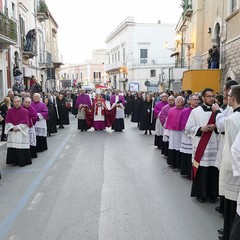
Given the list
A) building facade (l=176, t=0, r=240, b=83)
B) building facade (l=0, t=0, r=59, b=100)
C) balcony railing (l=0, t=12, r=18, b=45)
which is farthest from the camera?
building facade (l=0, t=0, r=59, b=100)

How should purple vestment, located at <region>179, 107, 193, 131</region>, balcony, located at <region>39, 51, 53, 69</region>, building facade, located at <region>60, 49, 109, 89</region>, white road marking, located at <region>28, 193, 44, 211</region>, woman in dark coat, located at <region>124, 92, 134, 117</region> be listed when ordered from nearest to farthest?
1. white road marking, located at <region>28, 193, 44, 211</region>
2. purple vestment, located at <region>179, 107, 193, 131</region>
3. woman in dark coat, located at <region>124, 92, 134, 117</region>
4. balcony, located at <region>39, 51, 53, 69</region>
5. building facade, located at <region>60, 49, 109, 89</region>

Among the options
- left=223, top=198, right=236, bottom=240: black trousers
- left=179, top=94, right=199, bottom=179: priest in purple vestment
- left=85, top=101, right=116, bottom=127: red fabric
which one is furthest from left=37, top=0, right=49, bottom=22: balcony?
left=223, top=198, right=236, bottom=240: black trousers

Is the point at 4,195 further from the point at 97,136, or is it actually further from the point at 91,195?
the point at 97,136

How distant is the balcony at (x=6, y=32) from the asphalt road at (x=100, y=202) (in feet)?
35.0

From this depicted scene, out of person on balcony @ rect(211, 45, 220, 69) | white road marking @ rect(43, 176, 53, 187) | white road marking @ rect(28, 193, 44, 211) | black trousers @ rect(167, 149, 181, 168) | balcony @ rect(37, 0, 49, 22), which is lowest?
white road marking @ rect(43, 176, 53, 187)


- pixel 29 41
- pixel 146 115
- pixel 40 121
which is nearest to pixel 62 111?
pixel 146 115

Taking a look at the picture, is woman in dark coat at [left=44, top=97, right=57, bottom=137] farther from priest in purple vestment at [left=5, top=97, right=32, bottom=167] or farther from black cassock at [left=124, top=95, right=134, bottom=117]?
black cassock at [left=124, top=95, right=134, bottom=117]

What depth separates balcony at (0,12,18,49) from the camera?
17770 millimetres

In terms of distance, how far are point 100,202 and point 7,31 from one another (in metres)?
15.3

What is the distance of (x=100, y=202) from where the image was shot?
573cm

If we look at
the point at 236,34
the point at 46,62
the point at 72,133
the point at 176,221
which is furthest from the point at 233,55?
the point at 46,62

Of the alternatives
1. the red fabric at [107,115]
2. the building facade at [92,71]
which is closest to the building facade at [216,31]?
the red fabric at [107,115]

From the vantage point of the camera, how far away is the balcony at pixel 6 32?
17770 mm

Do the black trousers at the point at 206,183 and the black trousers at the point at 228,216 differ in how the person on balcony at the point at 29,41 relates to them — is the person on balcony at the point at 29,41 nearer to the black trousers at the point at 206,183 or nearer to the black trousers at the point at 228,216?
the black trousers at the point at 206,183
